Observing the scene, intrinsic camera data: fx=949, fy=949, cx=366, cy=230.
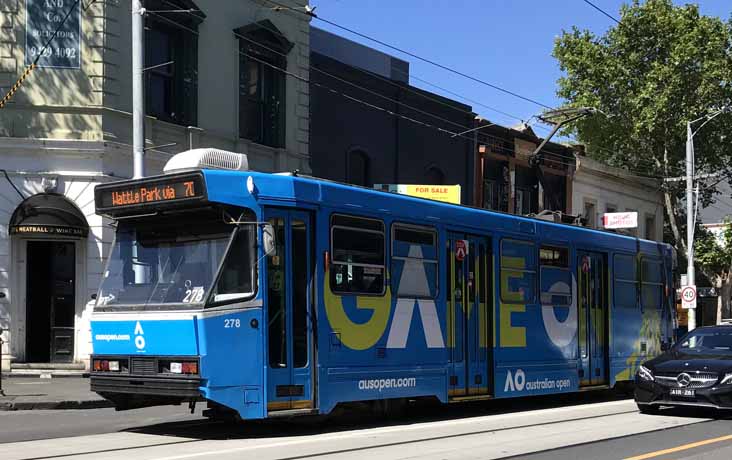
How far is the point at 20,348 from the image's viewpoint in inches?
826

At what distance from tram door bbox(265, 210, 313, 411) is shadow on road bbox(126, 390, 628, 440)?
2.33 feet

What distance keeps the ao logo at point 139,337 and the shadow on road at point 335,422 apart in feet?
4.05

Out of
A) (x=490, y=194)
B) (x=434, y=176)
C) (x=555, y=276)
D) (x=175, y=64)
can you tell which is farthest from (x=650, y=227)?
(x=555, y=276)

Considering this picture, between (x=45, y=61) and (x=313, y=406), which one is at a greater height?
(x=45, y=61)

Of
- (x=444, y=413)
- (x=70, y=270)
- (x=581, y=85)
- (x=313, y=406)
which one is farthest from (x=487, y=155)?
(x=313, y=406)

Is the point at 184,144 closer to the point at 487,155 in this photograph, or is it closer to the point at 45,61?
the point at 45,61

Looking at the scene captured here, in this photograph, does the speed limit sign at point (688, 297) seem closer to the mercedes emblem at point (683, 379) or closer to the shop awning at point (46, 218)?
the mercedes emblem at point (683, 379)

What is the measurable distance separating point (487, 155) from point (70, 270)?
17.8 m

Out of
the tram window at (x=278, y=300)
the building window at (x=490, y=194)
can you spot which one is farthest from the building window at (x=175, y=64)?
the building window at (x=490, y=194)

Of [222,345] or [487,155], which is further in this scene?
[487,155]

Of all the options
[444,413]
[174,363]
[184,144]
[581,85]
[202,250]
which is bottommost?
[444,413]

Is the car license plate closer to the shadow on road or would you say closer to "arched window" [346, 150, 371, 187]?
the shadow on road

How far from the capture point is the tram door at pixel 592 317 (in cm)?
1705

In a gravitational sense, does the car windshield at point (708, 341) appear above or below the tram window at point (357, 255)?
below
